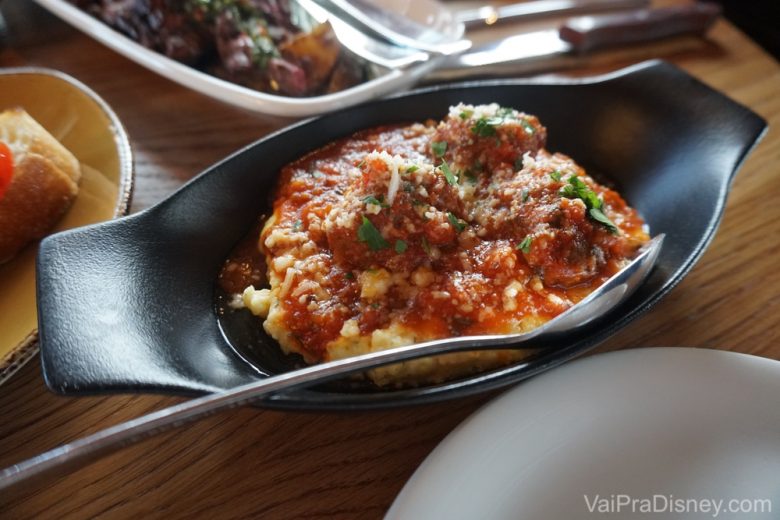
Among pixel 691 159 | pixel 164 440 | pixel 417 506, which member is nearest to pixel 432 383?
pixel 417 506

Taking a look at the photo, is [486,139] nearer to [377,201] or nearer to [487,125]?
[487,125]

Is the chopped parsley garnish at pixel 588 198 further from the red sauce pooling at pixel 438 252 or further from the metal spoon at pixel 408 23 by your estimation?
the metal spoon at pixel 408 23

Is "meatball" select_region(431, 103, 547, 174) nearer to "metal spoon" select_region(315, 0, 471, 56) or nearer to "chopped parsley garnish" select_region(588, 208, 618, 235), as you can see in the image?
"chopped parsley garnish" select_region(588, 208, 618, 235)

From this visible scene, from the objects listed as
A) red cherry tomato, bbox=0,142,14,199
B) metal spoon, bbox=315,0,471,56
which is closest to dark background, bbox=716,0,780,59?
metal spoon, bbox=315,0,471,56

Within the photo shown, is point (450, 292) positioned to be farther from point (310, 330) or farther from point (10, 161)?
point (10, 161)

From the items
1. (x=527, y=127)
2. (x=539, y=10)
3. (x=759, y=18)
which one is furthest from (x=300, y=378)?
(x=759, y=18)
